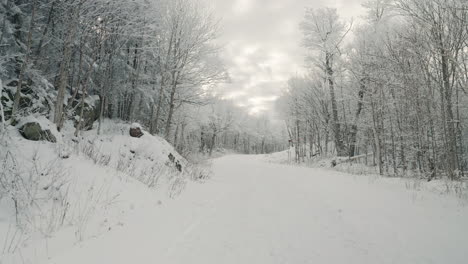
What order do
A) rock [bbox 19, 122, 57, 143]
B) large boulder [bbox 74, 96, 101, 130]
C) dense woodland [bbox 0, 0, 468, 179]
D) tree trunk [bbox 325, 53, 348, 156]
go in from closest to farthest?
rock [bbox 19, 122, 57, 143]
dense woodland [bbox 0, 0, 468, 179]
large boulder [bbox 74, 96, 101, 130]
tree trunk [bbox 325, 53, 348, 156]

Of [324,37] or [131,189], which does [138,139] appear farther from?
[324,37]

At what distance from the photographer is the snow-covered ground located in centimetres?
250

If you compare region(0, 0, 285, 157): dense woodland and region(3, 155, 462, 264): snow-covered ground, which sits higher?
region(0, 0, 285, 157): dense woodland

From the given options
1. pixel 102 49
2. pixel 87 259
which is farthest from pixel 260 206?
pixel 102 49

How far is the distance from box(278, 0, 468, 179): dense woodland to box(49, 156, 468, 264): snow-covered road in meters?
4.82

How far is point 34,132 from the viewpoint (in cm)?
516

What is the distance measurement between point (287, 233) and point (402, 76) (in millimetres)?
10466

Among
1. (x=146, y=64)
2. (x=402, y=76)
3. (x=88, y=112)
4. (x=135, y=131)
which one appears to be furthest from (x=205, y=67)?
(x=402, y=76)

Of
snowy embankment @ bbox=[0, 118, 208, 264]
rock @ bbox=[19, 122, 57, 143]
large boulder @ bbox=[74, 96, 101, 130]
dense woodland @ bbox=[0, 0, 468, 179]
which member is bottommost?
snowy embankment @ bbox=[0, 118, 208, 264]

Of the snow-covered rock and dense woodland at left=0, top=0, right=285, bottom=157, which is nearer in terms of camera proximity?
the snow-covered rock

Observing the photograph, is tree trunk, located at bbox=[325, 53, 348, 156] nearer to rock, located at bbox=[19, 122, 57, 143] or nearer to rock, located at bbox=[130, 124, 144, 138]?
rock, located at bbox=[130, 124, 144, 138]

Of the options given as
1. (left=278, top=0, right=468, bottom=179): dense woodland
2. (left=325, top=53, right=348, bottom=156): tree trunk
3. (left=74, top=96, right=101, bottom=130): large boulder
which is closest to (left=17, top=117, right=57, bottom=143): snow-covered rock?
(left=74, top=96, right=101, bottom=130): large boulder

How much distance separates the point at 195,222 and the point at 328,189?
469 cm

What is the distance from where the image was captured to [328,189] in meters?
6.70
